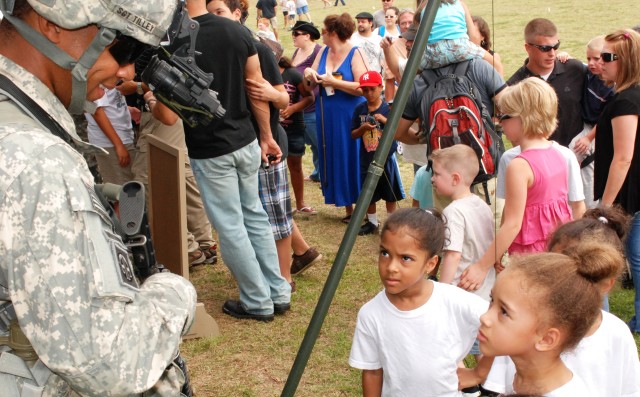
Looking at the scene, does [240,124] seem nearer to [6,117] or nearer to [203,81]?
[203,81]

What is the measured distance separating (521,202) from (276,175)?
80.1 inches

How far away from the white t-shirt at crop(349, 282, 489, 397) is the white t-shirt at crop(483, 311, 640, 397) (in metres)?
0.31

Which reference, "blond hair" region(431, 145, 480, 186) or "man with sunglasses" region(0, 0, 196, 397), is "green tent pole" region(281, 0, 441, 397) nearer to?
"man with sunglasses" region(0, 0, 196, 397)

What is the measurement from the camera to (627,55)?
477cm

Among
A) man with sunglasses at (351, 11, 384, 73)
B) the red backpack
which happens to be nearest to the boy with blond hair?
the red backpack

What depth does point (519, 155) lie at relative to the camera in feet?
13.3

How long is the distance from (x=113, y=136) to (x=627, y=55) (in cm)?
378

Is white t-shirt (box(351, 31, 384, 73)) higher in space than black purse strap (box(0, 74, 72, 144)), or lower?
lower

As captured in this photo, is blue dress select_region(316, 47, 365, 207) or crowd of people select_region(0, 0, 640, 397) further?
blue dress select_region(316, 47, 365, 207)

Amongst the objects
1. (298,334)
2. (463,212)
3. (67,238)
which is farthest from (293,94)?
(67,238)

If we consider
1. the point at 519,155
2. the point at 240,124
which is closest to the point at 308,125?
the point at 240,124

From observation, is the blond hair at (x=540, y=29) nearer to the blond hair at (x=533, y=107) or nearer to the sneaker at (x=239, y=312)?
the blond hair at (x=533, y=107)

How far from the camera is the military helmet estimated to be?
1.93 meters

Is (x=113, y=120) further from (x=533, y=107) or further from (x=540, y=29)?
(x=533, y=107)
